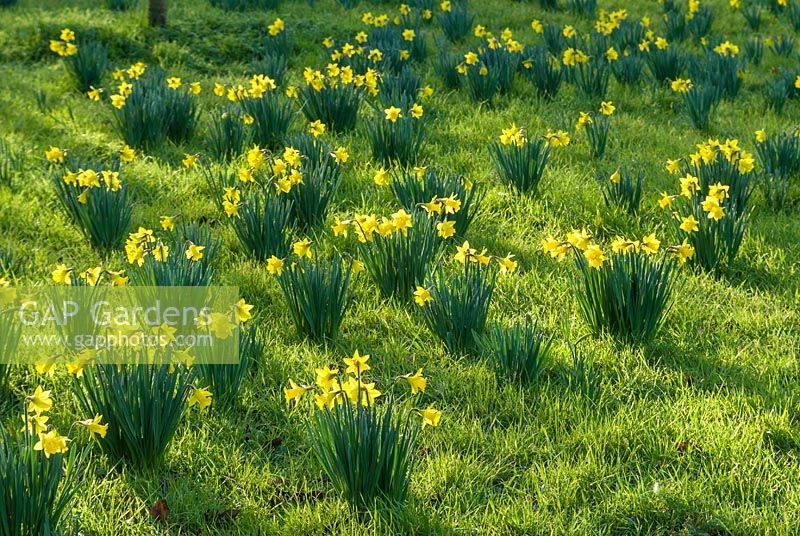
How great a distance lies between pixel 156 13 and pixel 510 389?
5802mm

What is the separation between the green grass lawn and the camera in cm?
247

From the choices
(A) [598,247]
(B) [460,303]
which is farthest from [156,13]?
(A) [598,247]

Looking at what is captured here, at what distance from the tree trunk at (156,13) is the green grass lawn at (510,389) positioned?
2.17m

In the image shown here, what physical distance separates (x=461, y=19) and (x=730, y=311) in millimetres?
4776

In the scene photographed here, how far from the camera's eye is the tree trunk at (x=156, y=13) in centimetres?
748

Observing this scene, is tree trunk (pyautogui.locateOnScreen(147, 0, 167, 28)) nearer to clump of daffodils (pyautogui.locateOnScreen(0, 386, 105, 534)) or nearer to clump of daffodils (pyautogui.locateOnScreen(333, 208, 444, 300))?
clump of daffodils (pyautogui.locateOnScreen(333, 208, 444, 300))

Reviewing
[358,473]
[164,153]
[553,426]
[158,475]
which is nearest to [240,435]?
[158,475]

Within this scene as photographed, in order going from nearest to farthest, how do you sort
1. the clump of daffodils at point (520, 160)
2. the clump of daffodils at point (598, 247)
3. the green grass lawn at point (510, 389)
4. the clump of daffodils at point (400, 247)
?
the green grass lawn at point (510, 389) → the clump of daffodils at point (598, 247) → the clump of daffodils at point (400, 247) → the clump of daffodils at point (520, 160)

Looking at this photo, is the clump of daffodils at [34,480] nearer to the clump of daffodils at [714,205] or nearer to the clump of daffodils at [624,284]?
the clump of daffodils at [624,284]

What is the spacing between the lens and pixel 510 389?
296cm

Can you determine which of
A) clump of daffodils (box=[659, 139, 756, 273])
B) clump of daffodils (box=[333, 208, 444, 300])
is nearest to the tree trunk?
clump of daffodils (box=[333, 208, 444, 300])

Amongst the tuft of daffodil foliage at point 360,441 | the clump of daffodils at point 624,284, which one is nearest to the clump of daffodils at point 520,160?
the clump of daffodils at point 624,284

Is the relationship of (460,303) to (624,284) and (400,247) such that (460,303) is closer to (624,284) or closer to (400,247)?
(400,247)

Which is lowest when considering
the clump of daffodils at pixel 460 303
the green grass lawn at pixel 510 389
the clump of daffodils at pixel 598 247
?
the green grass lawn at pixel 510 389
